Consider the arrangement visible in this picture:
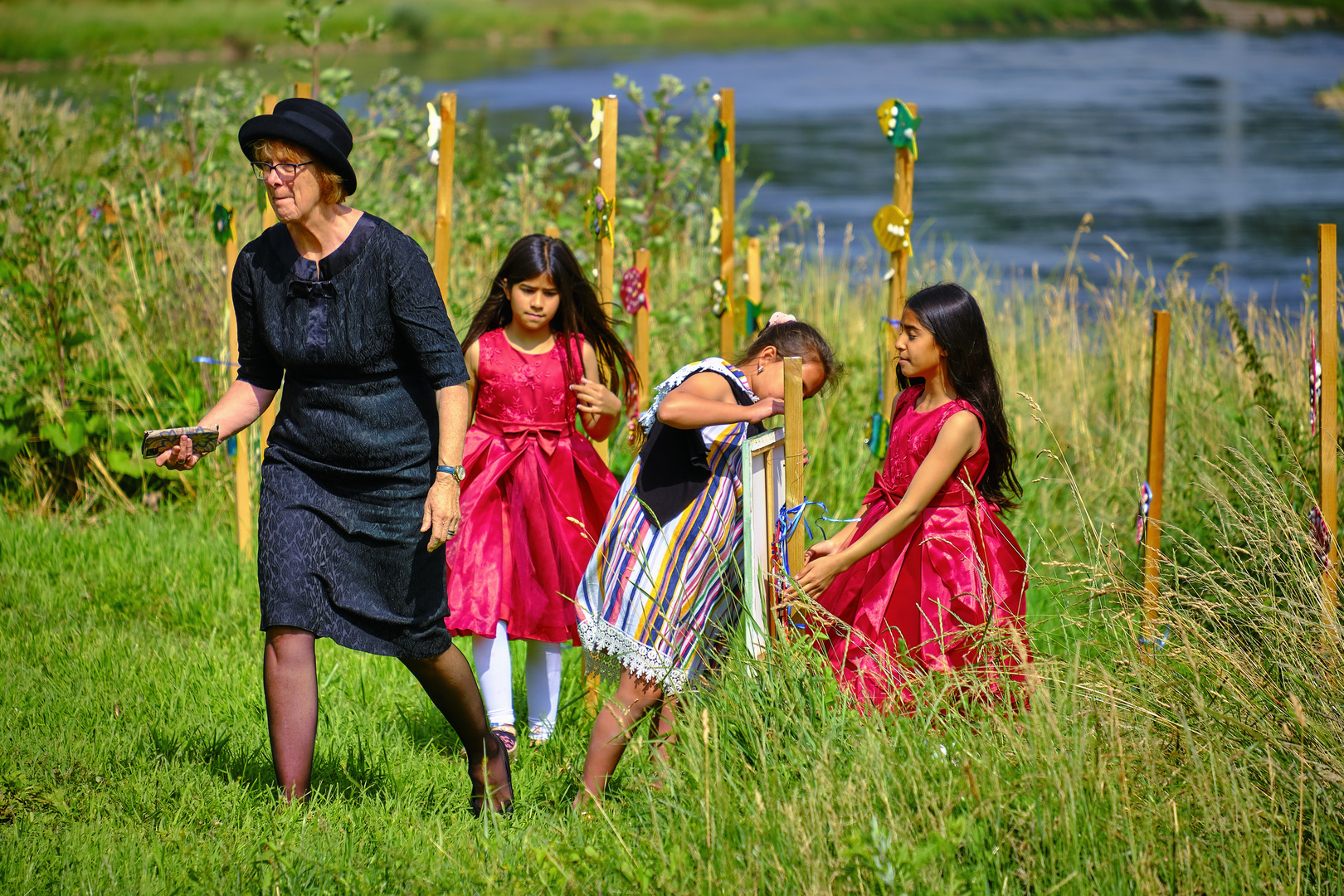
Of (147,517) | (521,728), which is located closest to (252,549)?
(147,517)

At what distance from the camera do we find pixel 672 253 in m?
6.18

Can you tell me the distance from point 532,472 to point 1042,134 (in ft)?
68.6

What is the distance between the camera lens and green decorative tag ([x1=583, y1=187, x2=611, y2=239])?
3.81 m

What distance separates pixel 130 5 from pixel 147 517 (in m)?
45.0

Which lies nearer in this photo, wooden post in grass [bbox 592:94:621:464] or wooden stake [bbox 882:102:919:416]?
wooden post in grass [bbox 592:94:621:464]

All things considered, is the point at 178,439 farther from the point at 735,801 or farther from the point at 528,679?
the point at 735,801

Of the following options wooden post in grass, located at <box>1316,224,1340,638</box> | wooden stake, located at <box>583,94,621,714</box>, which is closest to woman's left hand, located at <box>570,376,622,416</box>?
wooden stake, located at <box>583,94,621,714</box>

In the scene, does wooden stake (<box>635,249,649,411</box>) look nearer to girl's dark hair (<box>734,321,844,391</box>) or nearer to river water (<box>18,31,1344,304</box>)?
girl's dark hair (<box>734,321,844,391</box>)

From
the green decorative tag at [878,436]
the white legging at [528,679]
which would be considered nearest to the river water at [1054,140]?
the green decorative tag at [878,436]

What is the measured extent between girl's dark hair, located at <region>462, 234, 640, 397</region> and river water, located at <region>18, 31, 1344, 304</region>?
9.37ft

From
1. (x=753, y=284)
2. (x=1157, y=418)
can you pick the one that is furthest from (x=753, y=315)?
(x=1157, y=418)

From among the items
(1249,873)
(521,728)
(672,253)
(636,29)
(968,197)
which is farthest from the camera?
(636,29)

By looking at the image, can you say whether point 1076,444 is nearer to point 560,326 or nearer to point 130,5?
point 560,326

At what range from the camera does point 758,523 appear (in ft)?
9.14
